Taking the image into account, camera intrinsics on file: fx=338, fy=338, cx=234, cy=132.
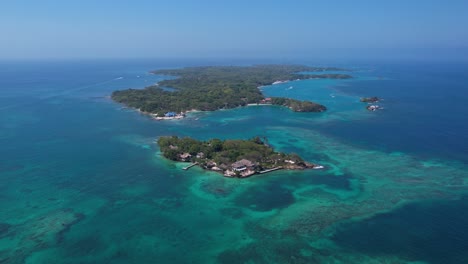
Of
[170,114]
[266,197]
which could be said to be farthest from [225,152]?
[170,114]

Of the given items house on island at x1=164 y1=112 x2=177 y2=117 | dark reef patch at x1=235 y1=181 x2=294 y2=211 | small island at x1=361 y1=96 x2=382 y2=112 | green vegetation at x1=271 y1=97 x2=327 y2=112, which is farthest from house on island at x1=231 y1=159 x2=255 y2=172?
small island at x1=361 y1=96 x2=382 y2=112

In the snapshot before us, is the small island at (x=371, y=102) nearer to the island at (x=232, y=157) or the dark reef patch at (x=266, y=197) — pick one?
the island at (x=232, y=157)

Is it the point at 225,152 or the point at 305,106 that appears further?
the point at 305,106

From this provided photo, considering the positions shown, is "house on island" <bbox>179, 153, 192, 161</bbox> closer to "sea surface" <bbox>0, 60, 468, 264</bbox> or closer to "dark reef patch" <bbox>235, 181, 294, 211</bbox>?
"sea surface" <bbox>0, 60, 468, 264</bbox>

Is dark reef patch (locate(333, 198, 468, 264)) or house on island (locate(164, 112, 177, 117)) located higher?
house on island (locate(164, 112, 177, 117))

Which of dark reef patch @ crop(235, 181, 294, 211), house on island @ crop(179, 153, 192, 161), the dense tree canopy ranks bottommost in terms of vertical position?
dark reef patch @ crop(235, 181, 294, 211)

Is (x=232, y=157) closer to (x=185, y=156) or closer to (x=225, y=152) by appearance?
(x=225, y=152)

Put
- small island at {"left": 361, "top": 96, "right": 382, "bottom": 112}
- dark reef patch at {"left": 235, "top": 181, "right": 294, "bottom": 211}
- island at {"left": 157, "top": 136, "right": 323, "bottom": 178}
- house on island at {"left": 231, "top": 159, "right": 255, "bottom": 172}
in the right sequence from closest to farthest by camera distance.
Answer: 1. dark reef patch at {"left": 235, "top": 181, "right": 294, "bottom": 211}
2. house on island at {"left": 231, "top": 159, "right": 255, "bottom": 172}
3. island at {"left": 157, "top": 136, "right": 323, "bottom": 178}
4. small island at {"left": 361, "top": 96, "right": 382, "bottom": 112}
